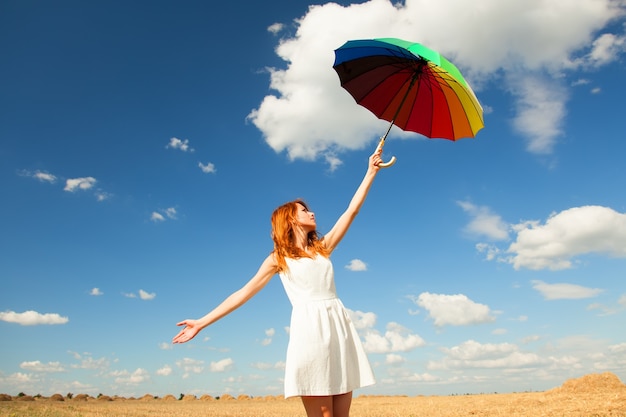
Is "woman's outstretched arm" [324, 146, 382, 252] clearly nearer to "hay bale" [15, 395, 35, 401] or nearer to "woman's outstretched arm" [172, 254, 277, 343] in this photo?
"woman's outstretched arm" [172, 254, 277, 343]

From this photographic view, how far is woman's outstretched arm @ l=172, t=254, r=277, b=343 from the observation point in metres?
4.56

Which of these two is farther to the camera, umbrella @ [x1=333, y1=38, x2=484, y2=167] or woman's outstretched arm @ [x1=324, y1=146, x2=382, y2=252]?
umbrella @ [x1=333, y1=38, x2=484, y2=167]

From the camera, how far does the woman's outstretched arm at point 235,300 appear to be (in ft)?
15.0

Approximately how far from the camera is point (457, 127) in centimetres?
753

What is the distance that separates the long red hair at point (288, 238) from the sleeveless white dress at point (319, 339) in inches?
2.8

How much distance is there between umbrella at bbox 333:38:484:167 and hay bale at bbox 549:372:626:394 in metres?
17.3

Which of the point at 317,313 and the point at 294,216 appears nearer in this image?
the point at 317,313

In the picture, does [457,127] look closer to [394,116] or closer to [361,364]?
[394,116]

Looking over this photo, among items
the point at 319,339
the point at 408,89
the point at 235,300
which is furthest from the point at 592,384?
the point at 235,300

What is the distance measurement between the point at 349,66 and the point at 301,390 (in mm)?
4707

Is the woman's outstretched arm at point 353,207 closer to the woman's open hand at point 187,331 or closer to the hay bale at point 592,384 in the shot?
the woman's open hand at point 187,331

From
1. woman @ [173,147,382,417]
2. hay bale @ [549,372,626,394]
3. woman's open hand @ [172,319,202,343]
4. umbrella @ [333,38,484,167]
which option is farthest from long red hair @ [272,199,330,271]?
hay bale @ [549,372,626,394]

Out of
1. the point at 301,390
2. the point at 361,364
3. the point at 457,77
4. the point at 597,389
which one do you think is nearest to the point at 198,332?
the point at 301,390

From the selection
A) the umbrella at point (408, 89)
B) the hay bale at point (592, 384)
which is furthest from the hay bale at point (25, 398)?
the umbrella at point (408, 89)
